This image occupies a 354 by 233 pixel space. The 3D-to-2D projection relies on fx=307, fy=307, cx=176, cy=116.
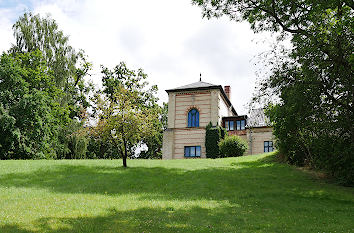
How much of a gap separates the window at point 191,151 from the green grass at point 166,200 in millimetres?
18453

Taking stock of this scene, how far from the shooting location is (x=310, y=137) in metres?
17.8

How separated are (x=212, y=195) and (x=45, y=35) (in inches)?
1111

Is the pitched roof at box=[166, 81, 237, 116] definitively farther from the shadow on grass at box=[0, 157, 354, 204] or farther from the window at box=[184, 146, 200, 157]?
the shadow on grass at box=[0, 157, 354, 204]

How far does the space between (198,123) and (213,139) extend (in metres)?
3.14

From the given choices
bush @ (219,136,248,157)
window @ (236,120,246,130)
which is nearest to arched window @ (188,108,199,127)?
window @ (236,120,246,130)

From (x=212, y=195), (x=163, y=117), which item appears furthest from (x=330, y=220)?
(x=163, y=117)

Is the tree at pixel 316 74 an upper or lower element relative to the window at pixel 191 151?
upper

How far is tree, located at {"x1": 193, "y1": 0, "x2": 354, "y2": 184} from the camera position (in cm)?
1335

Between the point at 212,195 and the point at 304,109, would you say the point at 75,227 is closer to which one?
the point at 212,195

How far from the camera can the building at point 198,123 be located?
37.5 meters

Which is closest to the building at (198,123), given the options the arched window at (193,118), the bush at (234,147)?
the arched window at (193,118)

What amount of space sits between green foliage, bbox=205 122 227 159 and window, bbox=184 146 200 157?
1636 mm

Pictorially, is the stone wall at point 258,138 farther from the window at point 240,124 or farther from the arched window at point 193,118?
the arched window at point 193,118

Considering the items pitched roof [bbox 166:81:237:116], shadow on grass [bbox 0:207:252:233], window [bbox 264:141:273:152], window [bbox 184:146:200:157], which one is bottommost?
shadow on grass [bbox 0:207:252:233]
